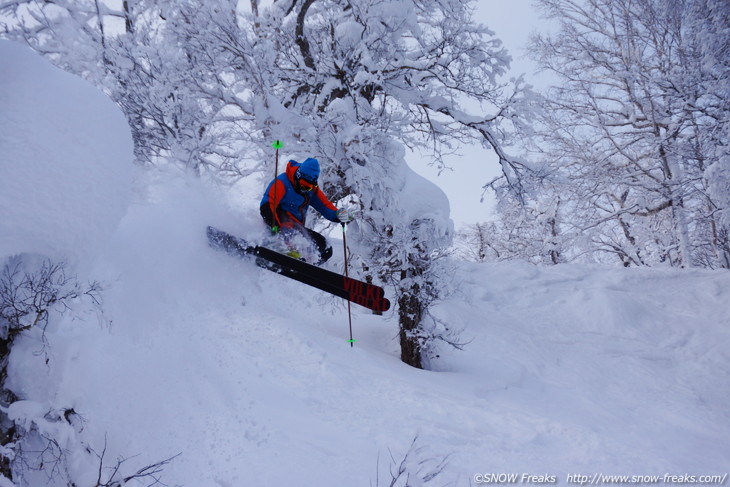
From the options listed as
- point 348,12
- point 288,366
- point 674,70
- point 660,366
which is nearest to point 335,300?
point 288,366

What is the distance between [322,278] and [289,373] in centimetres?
132

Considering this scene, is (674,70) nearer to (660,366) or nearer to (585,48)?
(585,48)

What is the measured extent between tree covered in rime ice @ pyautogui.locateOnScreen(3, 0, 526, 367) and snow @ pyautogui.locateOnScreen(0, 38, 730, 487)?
0.69 meters

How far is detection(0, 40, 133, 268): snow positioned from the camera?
292 centimetres

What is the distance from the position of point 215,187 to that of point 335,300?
2.89 metres

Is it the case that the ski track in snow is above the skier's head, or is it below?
below

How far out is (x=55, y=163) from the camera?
3.15 m

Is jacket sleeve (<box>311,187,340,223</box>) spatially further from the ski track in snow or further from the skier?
the ski track in snow

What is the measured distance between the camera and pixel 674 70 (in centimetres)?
982

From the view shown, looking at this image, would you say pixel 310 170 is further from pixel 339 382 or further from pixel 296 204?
pixel 339 382

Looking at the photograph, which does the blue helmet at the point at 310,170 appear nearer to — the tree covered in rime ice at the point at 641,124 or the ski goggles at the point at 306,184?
the ski goggles at the point at 306,184
